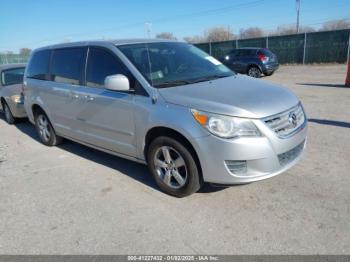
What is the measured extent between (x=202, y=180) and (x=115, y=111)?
149cm

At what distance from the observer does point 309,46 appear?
2292 cm

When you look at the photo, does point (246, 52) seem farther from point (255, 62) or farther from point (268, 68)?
point (268, 68)

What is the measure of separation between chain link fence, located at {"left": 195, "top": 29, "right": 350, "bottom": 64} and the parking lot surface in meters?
19.3

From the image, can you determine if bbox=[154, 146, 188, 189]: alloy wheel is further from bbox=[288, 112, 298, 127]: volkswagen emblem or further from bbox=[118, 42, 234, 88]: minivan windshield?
bbox=[288, 112, 298, 127]: volkswagen emblem

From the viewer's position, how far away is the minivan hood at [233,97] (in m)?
3.25

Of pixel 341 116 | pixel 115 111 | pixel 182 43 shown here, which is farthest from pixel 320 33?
pixel 115 111

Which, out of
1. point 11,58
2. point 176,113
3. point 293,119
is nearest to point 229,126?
point 176,113

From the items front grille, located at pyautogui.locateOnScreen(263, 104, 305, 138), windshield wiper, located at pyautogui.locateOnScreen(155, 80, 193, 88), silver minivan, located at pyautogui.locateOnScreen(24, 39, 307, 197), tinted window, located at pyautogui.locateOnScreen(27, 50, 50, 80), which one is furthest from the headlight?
tinted window, located at pyautogui.locateOnScreen(27, 50, 50, 80)

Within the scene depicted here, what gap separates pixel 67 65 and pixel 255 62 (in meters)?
13.1

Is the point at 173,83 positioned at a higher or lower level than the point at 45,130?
higher

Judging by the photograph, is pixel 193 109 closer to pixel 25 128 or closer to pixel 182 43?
pixel 182 43

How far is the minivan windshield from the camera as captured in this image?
3.98 m

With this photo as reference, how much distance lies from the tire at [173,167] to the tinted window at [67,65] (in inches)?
73.9

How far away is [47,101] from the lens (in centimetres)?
574
